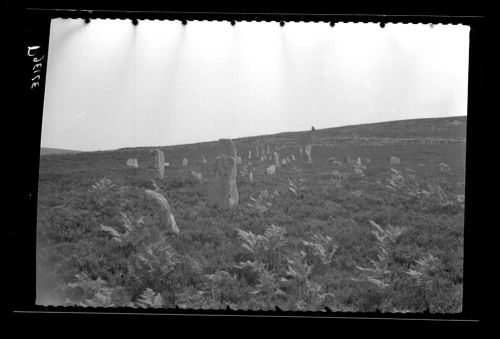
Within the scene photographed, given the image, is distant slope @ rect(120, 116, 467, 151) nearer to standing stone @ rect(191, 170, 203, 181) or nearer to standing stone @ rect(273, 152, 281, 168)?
standing stone @ rect(273, 152, 281, 168)

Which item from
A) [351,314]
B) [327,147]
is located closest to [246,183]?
[327,147]

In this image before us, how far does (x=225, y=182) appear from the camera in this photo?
161 inches

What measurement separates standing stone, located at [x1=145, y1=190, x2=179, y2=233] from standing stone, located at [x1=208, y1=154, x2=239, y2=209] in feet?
1.42

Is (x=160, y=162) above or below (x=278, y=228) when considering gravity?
above

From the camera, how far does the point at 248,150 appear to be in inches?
160

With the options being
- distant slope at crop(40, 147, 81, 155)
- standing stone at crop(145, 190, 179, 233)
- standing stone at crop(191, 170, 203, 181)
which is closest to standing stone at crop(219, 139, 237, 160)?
standing stone at crop(191, 170, 203, 181)

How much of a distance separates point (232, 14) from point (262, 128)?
3.84 ft

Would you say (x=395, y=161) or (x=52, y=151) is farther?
(x=395, y=161)

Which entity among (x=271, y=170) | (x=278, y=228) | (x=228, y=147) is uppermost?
(x=228, y=147)

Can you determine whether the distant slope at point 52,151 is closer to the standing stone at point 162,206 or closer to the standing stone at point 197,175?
the standing stone at point 162,206

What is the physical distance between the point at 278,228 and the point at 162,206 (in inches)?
48.6

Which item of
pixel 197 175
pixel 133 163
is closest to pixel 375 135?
pixel 197 175

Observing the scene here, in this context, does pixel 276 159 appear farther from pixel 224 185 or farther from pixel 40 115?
pixel 40 115

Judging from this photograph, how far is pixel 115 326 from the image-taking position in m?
3.63
